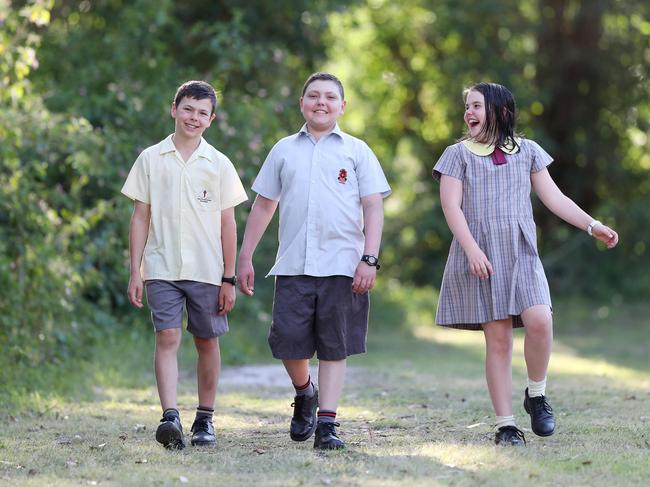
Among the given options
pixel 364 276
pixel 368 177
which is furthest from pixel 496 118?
pixel 364 276

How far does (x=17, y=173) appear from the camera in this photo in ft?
27.7

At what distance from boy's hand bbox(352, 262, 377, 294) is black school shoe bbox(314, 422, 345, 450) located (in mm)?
655

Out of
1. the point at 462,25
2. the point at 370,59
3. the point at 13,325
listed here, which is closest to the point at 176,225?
the point at 13,325

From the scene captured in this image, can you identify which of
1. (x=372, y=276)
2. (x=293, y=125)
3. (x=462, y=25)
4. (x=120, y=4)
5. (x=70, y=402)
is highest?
(x=462, y=25)

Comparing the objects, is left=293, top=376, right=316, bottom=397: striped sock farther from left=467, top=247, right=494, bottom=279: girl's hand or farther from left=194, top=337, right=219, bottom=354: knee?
left=467, top=247, right=494, bottom=279: girl's hand

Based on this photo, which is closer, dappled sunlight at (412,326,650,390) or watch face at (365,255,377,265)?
watch face at (365,255,377,265)

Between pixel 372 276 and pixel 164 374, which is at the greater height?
pixel 372 276

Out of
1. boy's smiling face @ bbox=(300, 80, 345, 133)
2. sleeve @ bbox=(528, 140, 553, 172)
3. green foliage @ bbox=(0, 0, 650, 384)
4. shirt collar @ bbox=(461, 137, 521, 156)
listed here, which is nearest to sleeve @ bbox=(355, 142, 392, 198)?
boy's smiling face @ bbox=(300, 80, 345, 133)

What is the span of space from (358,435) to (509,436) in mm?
840

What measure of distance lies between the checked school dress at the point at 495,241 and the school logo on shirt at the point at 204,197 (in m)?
1.11

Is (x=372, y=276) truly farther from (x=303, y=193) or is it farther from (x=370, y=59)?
(x=370, y=59)

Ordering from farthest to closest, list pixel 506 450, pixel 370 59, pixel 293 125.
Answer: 1. pixel 370 59
2. pixel 293 125
3. pixel 506 450

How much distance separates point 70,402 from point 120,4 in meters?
6.71

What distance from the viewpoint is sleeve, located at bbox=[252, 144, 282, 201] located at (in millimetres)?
→ 5742
